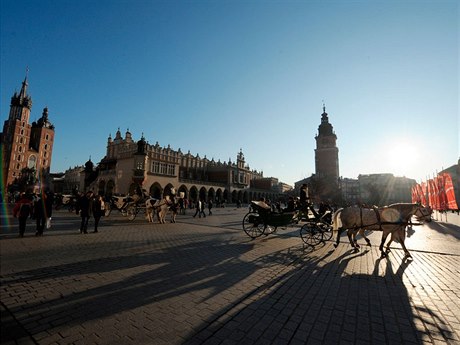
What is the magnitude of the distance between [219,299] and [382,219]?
22.1 ft

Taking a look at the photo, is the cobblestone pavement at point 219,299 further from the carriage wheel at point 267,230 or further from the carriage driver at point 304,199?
the carriage wheel at point 267,230

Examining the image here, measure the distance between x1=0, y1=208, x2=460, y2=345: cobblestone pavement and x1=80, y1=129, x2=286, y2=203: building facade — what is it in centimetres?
1111

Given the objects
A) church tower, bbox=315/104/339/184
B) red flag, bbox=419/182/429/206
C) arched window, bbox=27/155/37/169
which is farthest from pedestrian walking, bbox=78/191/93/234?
arched window, bbox=27/155/37/169

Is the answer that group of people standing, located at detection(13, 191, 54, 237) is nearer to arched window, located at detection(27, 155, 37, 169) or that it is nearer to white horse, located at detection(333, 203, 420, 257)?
white horse, located at detection(333, 203, 420, 257)

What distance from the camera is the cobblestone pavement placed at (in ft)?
9.58

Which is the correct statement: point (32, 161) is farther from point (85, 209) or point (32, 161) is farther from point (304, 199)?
point (304, 199)

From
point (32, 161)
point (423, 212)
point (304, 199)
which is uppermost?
point (32, 161)

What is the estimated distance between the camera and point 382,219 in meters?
7.94

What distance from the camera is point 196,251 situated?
7566mm

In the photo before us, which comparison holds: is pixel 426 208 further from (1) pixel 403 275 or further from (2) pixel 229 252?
(2) pixel 229 252

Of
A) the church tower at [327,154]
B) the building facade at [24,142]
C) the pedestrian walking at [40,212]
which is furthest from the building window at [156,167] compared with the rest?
the church tower at [327,154]

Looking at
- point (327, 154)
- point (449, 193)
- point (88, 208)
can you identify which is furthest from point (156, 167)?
point (327, 154)

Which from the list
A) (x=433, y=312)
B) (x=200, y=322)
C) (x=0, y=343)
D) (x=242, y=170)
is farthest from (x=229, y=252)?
(x=242, y=170)

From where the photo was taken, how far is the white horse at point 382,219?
7602mm
